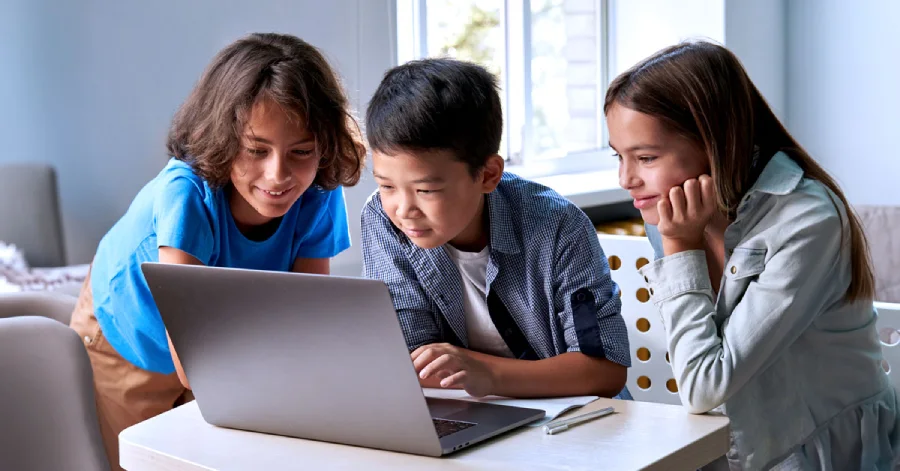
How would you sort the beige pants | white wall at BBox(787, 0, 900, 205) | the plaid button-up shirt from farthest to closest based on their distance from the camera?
white wall at BBox(787, 0, 900, 205) → the beige pants → the plaid button-up shirt

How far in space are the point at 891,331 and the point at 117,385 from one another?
1.21 m

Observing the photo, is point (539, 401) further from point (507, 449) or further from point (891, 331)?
point (891, 331)

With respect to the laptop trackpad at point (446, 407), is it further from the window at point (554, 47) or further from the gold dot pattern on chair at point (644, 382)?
the window at point (554, 47)

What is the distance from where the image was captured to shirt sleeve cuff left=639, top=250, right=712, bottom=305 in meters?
1.15

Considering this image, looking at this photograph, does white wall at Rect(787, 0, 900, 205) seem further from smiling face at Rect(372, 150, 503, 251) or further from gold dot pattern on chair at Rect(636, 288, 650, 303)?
smiling face at Rect(372, 150, 503, 251)

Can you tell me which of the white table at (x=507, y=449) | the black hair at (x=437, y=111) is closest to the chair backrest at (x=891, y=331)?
the white table at (x=507, y=449)

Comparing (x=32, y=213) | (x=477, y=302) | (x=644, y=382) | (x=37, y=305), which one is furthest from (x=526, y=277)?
(x=32, y=213)

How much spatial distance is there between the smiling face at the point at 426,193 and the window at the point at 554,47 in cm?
156

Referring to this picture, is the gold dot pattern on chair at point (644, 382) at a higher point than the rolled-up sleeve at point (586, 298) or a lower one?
lower

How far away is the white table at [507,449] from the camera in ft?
2.88

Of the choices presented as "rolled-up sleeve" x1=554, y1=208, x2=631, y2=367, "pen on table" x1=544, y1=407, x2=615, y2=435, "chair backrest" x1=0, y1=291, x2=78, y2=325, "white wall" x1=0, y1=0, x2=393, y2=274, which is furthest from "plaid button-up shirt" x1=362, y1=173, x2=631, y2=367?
"white wall" x1=0, y1=0, x2=393, y2=274

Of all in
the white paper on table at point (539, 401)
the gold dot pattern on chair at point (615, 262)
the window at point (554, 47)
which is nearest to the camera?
the white paper on table at point (539, 401)

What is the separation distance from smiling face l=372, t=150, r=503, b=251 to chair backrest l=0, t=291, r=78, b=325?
563 millimetres

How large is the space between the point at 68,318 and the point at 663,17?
92.6 inches
